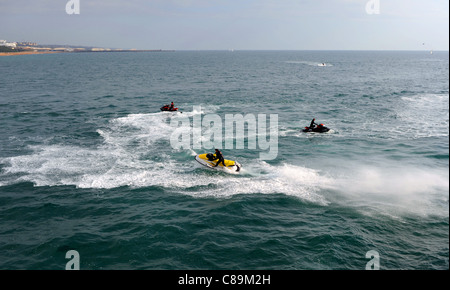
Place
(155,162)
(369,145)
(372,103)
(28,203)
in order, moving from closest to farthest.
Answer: (28,203) < (155,162) < (369,145) < (372,103)

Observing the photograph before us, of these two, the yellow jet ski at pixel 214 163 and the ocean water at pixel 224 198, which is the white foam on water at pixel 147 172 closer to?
the ocean water at pixel 224 198

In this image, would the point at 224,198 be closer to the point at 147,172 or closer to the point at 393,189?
the point at 147,172

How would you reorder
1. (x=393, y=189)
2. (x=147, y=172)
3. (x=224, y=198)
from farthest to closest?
(x=147, y=172)
(x=393, y=189)
(x=224, y=198)

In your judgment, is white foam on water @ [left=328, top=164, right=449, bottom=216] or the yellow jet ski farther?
the yellow jet ski

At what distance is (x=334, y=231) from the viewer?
66.2 ft

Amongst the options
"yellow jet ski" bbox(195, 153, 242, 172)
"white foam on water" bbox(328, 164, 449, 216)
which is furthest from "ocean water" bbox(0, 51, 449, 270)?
"yellow jet ski" bbox(195, 153, 242, 172)

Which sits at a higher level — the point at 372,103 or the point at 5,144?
the point at 372,103

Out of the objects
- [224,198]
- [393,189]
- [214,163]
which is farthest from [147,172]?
[393,189]

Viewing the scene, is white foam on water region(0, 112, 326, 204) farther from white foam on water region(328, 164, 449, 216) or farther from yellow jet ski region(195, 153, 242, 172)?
white foam on water region(328, 164, 449, 216)

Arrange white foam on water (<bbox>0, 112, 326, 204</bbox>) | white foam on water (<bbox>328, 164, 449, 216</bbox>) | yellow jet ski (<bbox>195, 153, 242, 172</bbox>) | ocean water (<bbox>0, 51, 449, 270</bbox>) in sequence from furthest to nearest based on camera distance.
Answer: yellow jet ski (<bbox>195, 153, 242, 172</bbox>) < white foam on water (<bbox>0, 112, 326, 204</bbox>) < white foam on water (<bbox>328, 164, 449, 216</bbox>) < ocean water (<bbox>0, 51, 449, 270</bbox>)

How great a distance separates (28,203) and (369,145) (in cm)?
3374

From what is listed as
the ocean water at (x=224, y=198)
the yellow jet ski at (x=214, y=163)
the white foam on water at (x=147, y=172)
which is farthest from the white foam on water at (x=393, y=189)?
the yellow jet ski at (x=214, y=163)

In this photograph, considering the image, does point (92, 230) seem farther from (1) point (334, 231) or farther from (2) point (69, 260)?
(1) point (334, 231)
